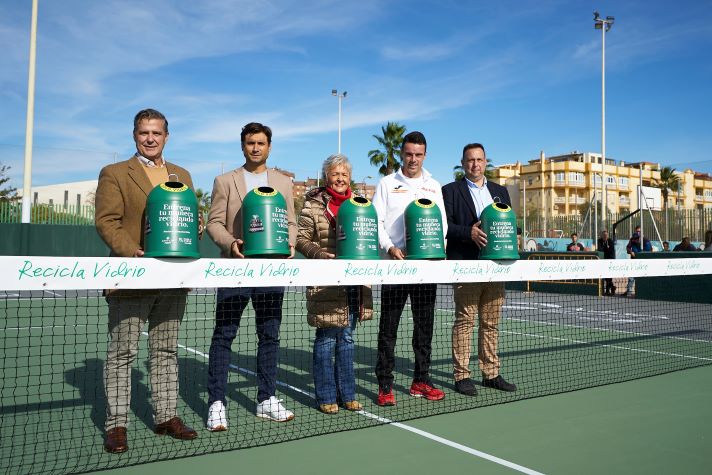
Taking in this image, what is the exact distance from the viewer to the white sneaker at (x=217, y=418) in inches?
176

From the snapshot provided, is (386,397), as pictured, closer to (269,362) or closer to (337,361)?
(337,361)

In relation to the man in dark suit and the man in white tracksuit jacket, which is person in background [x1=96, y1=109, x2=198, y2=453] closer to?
the man in white tracksuit jacket

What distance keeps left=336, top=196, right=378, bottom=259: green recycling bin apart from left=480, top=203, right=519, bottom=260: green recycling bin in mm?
1158

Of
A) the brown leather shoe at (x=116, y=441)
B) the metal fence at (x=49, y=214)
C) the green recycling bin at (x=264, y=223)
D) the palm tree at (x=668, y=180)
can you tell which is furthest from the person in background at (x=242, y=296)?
the palm tree at (x=668, y=180)

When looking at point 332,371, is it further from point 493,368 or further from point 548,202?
point 548,202

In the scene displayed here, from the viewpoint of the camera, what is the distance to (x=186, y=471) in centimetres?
367

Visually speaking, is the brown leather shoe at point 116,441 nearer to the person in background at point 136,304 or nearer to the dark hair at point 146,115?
the person in background at point 136,304

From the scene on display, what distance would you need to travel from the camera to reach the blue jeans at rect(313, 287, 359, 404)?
5031mm

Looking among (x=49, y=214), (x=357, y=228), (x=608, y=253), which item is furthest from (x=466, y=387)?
(x=49, y=214)

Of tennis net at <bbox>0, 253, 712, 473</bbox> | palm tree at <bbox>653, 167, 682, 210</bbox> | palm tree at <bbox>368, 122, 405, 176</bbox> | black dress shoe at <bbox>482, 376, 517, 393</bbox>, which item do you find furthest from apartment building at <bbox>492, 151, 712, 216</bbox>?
black dress shoe at <bbox>482, 376, 517, 393</bbox>

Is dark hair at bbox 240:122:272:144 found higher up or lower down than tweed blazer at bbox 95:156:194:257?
higher up

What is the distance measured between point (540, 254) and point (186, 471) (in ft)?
55.5

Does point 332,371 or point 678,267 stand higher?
point 678,267

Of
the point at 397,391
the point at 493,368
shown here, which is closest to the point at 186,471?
the point at 397,391
